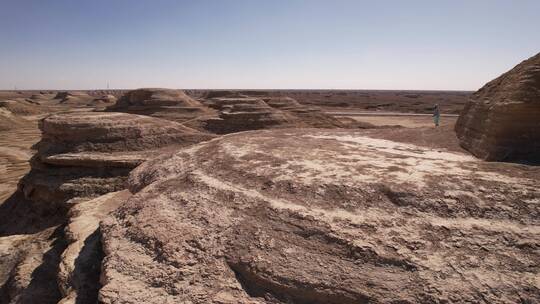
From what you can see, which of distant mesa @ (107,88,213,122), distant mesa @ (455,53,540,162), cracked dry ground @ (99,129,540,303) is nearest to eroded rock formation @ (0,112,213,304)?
cracked dry ground @ (99,129,540,303)

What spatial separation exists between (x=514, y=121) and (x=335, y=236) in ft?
13.9

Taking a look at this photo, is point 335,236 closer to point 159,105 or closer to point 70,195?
point 70,195

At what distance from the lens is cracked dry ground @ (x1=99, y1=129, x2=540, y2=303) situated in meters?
4.25

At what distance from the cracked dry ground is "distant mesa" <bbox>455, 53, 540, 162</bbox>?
55cm

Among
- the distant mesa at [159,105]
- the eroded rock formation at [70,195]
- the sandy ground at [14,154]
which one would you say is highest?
the distant mesa at [159,105]

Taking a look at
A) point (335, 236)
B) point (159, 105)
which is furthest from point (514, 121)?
point (159, 105)

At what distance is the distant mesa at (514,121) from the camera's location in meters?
6.49

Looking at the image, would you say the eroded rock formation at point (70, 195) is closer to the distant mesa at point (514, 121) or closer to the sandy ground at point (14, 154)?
the sandy ground at point (14, 154)

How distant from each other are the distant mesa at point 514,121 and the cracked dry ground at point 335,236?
1.80 feet

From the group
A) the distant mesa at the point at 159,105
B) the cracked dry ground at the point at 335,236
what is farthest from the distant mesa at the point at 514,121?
the distant mesa at the point at 159,105

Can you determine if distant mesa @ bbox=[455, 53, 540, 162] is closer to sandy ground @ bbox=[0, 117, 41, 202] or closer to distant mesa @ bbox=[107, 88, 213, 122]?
sandy ground @ bbox=[0, 117, 41, 202]

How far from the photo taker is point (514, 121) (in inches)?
261

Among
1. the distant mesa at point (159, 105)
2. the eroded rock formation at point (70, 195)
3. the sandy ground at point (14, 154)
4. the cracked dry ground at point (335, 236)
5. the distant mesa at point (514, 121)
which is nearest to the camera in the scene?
the cracked dry ground at point (335, 236)

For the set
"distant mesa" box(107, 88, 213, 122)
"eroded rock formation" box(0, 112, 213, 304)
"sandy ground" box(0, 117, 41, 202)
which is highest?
"distant mesa" box(107, 88, 213, 122)
